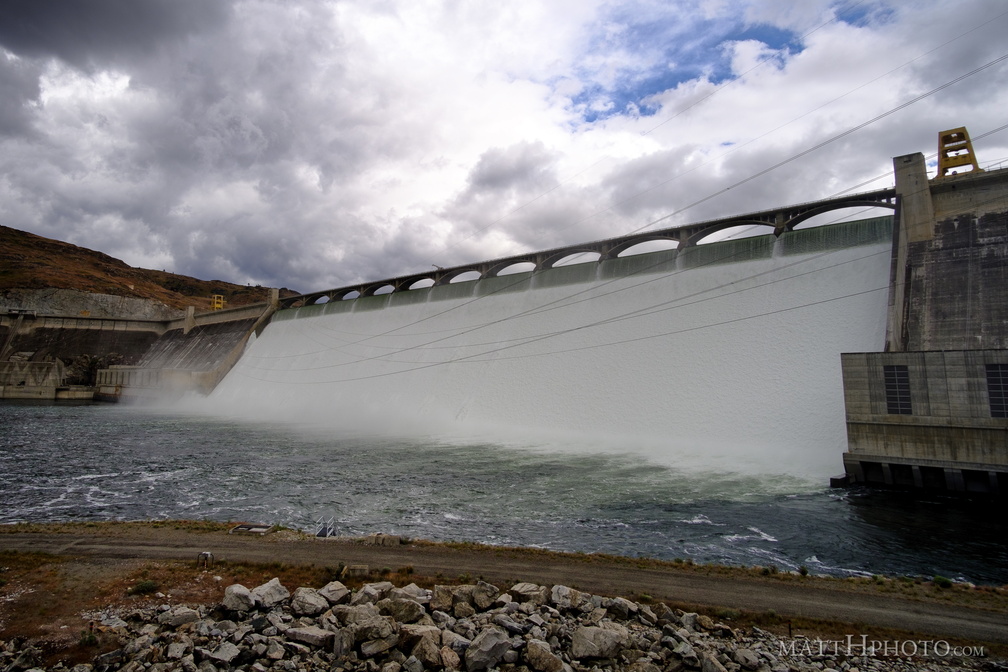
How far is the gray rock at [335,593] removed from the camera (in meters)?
5.89

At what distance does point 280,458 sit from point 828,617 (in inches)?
603

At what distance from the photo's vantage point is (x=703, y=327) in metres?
20.7

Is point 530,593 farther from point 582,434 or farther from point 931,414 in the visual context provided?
point 582,434

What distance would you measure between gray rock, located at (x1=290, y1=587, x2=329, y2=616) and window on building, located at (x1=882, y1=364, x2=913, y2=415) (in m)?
12.6

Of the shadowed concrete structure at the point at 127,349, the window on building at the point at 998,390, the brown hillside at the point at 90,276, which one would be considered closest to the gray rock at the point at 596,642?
the window on building at the point at 998,390

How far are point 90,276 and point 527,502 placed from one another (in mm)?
86177

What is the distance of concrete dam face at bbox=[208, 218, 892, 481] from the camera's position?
16.8 m

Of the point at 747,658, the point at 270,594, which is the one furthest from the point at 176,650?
the point at 747,658

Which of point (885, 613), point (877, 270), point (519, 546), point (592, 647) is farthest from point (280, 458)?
point (877, 270)

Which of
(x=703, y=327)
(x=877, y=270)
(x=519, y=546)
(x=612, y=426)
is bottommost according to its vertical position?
(x=519, y=546)

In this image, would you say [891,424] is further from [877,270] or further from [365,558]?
[365,558]

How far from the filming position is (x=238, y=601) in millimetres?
5641

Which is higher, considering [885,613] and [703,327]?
[703,327]

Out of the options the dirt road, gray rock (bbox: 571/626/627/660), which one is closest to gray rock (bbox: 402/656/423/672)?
gray rock (bbox: 571/626/627/660)
